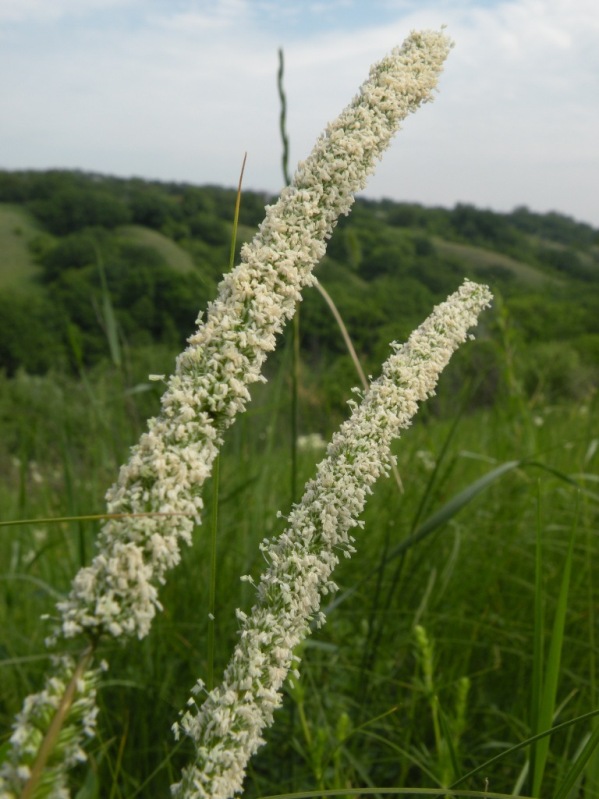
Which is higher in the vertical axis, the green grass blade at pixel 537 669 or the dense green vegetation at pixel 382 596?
the green grass blade at pixel 537 669

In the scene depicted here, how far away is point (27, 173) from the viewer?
108000 millimetres

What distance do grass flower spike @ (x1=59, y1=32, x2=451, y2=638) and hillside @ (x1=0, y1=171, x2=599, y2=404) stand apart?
8.64 ft

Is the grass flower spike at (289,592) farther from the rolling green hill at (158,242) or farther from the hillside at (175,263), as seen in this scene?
the rolling green hill at (158,242)

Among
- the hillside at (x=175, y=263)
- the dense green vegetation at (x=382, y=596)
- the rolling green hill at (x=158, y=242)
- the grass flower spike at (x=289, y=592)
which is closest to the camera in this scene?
the grass flower spike at (x=289, y=592)

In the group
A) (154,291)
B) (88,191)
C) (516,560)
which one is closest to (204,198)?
(154,291)

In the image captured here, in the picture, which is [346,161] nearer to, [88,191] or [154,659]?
[154,659]

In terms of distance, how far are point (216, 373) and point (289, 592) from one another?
38 centimetres

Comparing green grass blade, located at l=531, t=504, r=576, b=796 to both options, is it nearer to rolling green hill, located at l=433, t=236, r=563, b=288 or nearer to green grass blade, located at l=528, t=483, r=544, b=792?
green grass blade, located at l=528, t=483, r=544, b=792

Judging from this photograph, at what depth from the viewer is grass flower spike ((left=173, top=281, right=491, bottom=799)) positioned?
1150 millimetres

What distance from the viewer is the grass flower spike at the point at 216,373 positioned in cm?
94

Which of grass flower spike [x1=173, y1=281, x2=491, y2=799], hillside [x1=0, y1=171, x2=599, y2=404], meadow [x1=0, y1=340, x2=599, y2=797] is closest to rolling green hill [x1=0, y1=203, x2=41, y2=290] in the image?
hillside [x1=0, y1=171, x2=599, y2=404]

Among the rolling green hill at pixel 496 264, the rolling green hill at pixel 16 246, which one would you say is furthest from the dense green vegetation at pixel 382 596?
the rolling green hill at pixel 16 246

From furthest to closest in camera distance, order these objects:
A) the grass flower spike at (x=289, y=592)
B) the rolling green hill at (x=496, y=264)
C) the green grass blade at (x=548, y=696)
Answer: the rolling green hill at (x=496, y=264) < the green grass blade at (x=548, y=696) < the grass flower spike at (x=289, y=592)

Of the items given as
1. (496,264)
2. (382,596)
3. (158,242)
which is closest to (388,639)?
(382,596)
